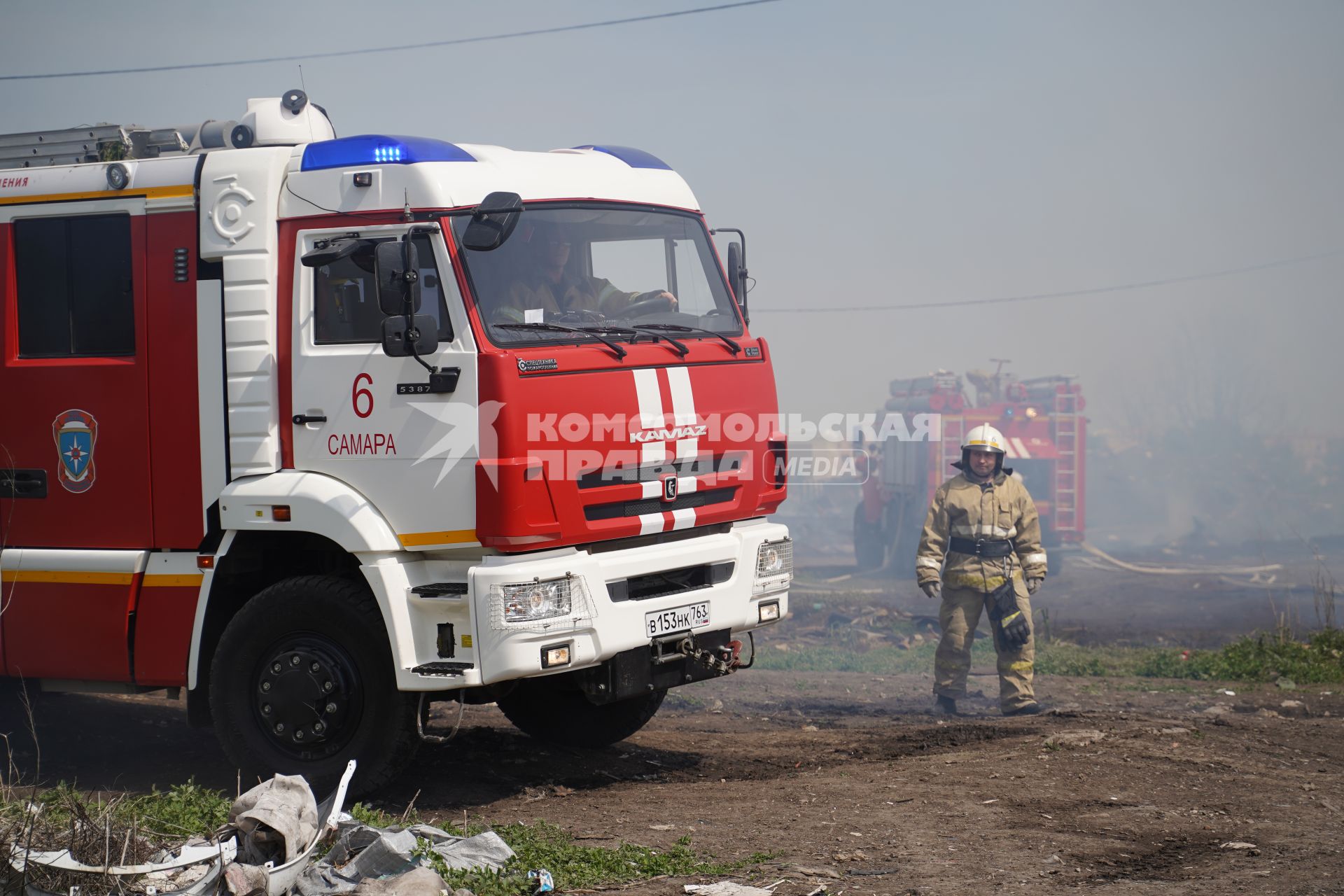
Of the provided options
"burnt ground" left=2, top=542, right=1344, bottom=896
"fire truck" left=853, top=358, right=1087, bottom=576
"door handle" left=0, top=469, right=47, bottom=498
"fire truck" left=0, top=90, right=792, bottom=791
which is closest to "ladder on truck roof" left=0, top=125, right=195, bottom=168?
"fire truck" left=0, top=90, right=792, bottom=791

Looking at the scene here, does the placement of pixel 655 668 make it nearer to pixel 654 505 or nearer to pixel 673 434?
pixel 654 505

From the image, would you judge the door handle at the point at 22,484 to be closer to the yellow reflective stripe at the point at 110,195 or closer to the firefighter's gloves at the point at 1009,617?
the yellow reflective stripe at the point at 110,195

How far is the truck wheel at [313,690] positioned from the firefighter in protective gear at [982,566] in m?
4.63

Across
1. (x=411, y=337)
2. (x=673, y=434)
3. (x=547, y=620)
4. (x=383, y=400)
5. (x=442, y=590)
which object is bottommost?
(x=547, y=620)

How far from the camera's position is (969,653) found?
8719 mm

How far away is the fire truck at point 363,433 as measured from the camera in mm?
5141

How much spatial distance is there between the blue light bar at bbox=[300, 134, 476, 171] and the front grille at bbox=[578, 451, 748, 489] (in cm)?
160

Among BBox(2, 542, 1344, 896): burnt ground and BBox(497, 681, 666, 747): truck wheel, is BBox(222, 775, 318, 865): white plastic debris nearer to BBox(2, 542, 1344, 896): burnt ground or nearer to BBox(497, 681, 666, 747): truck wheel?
BBox(2, 542, 1344, 896): burnt ground

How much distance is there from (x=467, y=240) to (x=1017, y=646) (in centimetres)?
533

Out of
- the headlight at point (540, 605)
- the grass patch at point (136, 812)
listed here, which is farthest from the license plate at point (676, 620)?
the grass patch at point (136, 812)

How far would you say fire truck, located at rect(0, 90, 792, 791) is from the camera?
514cm

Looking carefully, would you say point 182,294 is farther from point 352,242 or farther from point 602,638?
point 602,638

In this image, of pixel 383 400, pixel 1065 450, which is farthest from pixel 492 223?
pixel 1065 450

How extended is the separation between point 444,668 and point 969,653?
4.83 meters
